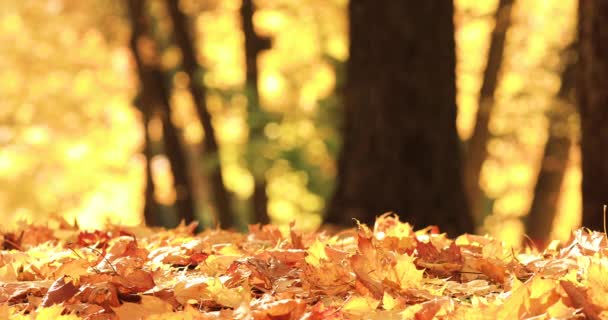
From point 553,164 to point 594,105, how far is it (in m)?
7.79

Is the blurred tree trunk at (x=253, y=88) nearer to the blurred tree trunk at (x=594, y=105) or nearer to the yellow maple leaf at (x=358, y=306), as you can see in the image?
the blurred tree trunk at (x=594, y=105)

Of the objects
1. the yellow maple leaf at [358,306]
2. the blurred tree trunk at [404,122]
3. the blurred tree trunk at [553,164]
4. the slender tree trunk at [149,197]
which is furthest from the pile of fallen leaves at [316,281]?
the slender tree trunk at [149,197]

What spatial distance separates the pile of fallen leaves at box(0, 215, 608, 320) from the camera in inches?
87.7

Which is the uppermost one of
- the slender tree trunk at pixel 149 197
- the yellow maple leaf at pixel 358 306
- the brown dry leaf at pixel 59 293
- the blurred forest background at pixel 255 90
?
the brown dry leaf at pixel 59 293

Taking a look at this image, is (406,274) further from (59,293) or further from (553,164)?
(553,164)

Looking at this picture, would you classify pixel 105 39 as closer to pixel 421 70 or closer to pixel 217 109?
pixel 217 109

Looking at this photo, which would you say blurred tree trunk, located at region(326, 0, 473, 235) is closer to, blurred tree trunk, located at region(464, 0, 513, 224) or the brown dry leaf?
the brown dry leaf

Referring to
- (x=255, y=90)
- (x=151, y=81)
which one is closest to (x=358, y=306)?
(x=255, y=90)

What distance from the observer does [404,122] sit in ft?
22.5

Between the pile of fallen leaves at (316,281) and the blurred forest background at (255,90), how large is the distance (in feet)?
23.5

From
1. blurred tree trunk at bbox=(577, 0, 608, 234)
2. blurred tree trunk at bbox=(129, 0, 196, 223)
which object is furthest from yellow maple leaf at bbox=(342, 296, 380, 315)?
blurred tree trunk at bbox=(129, 0, 196, 223)

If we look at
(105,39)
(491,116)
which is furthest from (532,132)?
(105,39)

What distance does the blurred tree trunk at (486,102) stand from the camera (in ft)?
38.4

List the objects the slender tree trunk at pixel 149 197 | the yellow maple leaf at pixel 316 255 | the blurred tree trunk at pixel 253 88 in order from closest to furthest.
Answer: the yellow maple leaf at pixel 316 255, the blurred tree trunk at pixel 253 88, the slender tree trunk at pixel 149 197
